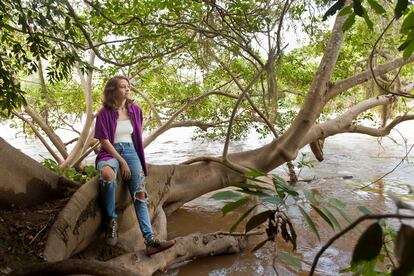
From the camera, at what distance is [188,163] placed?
4.69 meters

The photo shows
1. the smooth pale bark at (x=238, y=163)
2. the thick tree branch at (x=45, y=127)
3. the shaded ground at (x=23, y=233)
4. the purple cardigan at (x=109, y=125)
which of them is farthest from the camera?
the thick tree branch at (x=45, y=127)

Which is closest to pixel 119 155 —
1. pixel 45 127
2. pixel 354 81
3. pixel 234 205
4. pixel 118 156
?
pixel 118 156

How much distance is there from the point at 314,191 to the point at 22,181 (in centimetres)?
254

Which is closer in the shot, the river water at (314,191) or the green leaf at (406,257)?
the green leaf at (406,257)

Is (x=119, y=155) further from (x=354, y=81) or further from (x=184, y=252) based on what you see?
(x=354, y=81)

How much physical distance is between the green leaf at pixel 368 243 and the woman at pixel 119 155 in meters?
2.44

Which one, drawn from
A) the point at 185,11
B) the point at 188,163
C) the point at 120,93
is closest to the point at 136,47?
the point at 185,11

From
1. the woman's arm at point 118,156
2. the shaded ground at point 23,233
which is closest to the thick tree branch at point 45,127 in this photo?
the shaded ground at point 23,233

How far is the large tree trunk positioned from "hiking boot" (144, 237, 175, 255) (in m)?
1.11

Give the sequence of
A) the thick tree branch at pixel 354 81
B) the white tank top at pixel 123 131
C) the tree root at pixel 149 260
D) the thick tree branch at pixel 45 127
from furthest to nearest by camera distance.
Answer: the thick tree branch at pixel 45 127 → the thick tree branch at pixel 354 81 → the white tank top at pixel 123 131 → the tree root at pixel 149 260

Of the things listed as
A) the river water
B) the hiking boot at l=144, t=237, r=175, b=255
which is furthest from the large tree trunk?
the river water

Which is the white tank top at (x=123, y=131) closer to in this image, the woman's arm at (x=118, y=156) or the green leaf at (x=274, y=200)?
the woman's arm at (x=118, y=156)

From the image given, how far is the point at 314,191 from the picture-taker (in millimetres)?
1712

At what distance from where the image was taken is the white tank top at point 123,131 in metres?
3.19
